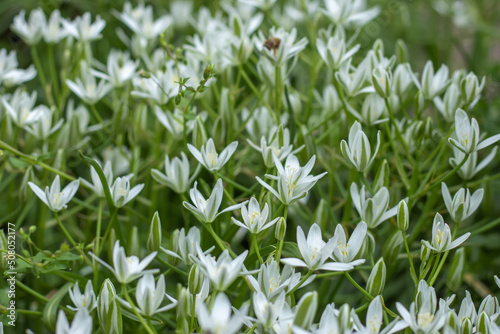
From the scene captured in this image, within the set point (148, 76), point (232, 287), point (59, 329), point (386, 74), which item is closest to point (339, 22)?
point (386, 74)

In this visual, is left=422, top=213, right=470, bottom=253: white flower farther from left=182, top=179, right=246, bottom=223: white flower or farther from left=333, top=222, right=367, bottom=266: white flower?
left=182, top=179, right=246, bottom=223: white flower

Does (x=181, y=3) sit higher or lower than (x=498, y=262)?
higher

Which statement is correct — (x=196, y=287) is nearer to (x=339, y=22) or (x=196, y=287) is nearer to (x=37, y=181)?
(x=37, y=181)

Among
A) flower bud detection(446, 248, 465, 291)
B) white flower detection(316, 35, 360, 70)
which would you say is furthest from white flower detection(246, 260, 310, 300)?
white flower detection(316, 35, 360, 70)

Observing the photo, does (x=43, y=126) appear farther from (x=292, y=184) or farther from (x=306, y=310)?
(x=306, y=310)

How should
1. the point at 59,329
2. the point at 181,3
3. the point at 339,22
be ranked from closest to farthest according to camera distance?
the point at 59,329
the point at 339,22
the point at 181,3

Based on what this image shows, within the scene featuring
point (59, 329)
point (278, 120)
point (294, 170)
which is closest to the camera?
point (59, 329)
